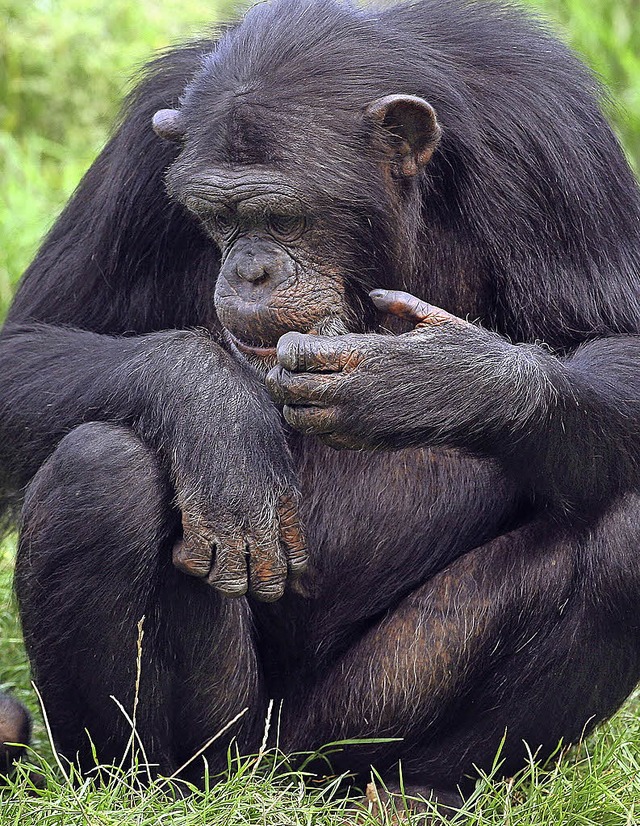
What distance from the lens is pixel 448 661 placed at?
4199 mm

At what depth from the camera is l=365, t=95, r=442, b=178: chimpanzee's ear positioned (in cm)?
415

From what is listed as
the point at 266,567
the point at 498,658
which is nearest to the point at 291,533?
the point at 266,567

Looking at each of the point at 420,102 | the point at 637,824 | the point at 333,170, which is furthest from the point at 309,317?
the point at 637,824

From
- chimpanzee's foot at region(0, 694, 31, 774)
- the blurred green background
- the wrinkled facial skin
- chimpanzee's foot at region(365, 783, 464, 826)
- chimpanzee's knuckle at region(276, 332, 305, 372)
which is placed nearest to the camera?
chimpanzee's knuckle at region(276, 332, 305, 372)

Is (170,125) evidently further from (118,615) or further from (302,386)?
(118,615)

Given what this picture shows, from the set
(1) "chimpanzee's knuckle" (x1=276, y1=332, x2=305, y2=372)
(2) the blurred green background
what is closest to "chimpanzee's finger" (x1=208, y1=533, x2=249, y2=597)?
(1) "chimpanzee's knuckle" (x1=276, y1=332, x2=305, y2=372)

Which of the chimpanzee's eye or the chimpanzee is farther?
the chimpanzee's eye

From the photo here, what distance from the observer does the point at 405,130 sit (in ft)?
Answer: 13.9

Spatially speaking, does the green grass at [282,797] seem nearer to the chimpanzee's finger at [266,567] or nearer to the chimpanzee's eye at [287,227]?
the chimpanzee's finger at [266,567]

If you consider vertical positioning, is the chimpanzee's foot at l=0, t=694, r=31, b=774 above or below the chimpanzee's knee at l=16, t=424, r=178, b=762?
below

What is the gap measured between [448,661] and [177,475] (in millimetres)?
1019

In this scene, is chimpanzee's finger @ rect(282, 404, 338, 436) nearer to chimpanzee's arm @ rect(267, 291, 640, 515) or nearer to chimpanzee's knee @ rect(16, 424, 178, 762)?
chimpanzee's arm @ rect(267, 291, 640, 515)

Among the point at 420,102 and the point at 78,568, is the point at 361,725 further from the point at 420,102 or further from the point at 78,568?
the point at 420,102

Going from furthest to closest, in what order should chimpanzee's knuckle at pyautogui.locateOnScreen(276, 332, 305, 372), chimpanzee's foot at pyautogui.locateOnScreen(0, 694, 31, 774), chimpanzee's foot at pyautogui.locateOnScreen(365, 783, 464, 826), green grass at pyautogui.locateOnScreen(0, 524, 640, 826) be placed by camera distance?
chimpanzee's foot at pyautogui.locateOnScreen(0, 694, 31, 774)
chimpanzee's foot at pyautogui.locateOnScreen(365, 783, 464, 826)
green grass at pyautogui.locateOnScreen(0, 524, 640, 826)
chimpanzee's knuckle at pyautogui.locateOnScreen(276, 332, 305, 372)
